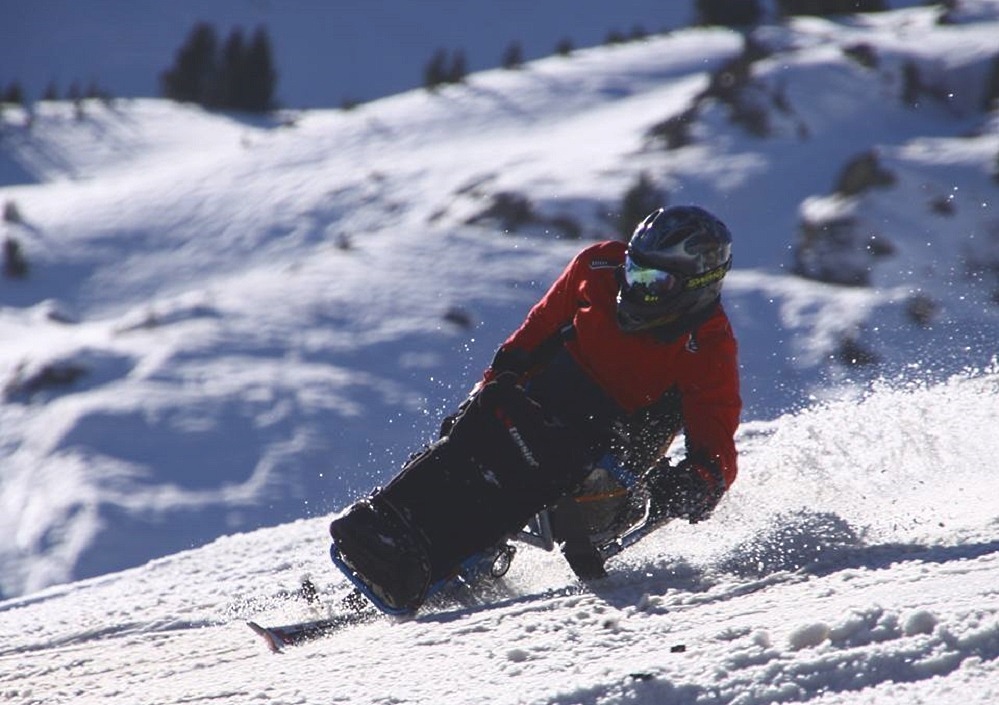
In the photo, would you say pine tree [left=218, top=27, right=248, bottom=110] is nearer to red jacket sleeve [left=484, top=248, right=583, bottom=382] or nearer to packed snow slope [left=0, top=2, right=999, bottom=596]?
packed snow slope [left=0, top=2, right=999, bottom=596]

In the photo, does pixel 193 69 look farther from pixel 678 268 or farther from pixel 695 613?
pixel 695 613

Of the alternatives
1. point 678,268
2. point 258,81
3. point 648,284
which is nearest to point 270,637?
point 648,284

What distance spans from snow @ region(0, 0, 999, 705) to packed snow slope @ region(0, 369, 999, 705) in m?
0.02

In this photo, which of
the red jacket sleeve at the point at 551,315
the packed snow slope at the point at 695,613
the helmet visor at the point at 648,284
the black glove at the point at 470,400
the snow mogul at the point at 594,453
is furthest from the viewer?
the red jacket sleeve at the point at 551,315

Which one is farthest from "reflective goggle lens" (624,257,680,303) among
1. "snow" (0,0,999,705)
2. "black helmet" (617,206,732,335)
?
"snow" (0,0,999,705)

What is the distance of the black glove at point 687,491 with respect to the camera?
4.75 metres

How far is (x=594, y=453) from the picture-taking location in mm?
5074

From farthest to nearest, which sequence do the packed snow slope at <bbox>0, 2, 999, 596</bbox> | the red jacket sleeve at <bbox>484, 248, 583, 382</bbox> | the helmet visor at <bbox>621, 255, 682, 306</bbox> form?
the packed snow slope at <bbox>0, 2, 999, 596</bbox> < the red jacket sleeve at <bbox>484, 248, 583, 382</bbox> < the helmet visor at <bbox>621, 255, 682, 306</bbox>

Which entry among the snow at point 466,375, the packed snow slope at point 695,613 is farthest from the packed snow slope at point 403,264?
the packed snow slope at point 695,613

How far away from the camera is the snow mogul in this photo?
4.86 metres

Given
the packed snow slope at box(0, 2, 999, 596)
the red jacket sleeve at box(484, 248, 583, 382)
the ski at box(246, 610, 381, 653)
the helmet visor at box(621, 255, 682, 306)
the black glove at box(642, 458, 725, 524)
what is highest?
the helmet visor at box(621, 255, 682, 306)

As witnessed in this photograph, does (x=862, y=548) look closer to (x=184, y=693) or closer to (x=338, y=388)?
(x=184, y=693)

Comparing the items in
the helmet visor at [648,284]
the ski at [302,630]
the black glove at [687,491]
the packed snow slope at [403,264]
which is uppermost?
the helmet visor at [648,284]

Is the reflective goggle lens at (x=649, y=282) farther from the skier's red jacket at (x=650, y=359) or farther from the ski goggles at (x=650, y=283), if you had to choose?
the skier's red jacket at (x=650, y=359)
